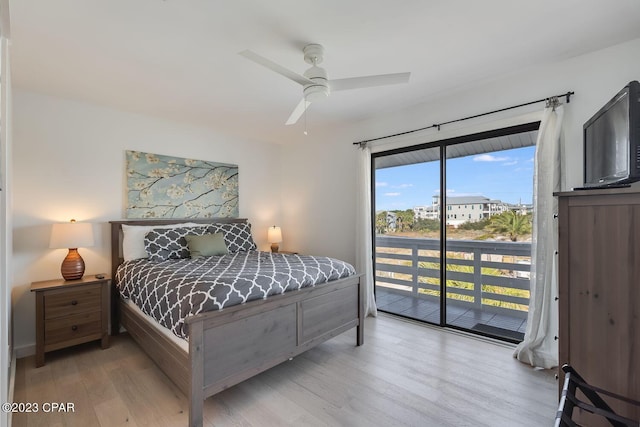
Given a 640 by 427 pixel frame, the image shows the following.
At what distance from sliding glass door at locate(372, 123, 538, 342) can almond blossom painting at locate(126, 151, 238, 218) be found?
2125mm

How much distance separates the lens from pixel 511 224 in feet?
9.66

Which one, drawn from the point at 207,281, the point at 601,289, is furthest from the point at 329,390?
the point at 601,289

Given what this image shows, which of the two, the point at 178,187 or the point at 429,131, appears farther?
the point at 178,187

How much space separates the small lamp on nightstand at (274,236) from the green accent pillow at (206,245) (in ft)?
3.92

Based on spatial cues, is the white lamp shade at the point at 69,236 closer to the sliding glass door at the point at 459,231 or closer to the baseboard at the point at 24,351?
the baseboard at the point at 24,351

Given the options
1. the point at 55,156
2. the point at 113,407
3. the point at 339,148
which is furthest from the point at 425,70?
the point at 55,156

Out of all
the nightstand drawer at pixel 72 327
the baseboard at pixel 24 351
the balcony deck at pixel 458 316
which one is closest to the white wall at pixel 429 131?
the balcony deck at pixel 458 316

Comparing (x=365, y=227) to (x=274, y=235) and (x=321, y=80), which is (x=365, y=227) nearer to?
(x=274, y=235)

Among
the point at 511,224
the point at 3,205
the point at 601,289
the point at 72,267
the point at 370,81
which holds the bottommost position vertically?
the point at 72,267

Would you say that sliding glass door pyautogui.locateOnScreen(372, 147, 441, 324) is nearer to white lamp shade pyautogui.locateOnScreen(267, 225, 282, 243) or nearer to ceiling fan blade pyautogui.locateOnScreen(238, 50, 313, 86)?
white lamp shade pyautogui.locateOnScreen(267, 225, 282, 243)

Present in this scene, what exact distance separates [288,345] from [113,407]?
119 centimetres

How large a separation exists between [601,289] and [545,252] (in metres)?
1.19

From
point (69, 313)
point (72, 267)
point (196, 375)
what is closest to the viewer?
point (196, 375)

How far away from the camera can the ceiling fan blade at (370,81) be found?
197 centimetres
